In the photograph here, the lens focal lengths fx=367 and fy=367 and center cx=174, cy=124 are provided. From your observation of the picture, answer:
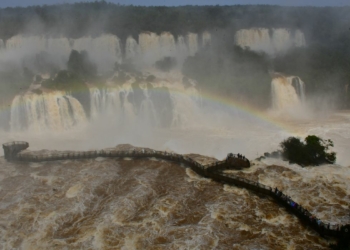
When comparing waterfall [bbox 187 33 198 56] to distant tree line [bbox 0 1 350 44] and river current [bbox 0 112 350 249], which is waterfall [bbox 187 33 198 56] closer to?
distant tree line [bbox 0 1 350 44]

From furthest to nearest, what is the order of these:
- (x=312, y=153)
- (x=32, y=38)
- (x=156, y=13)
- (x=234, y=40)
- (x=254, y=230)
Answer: (x=156, y=13)
(x=234, y=40)
(x=32, y=38)
(x=312, y=153)
(x=254, y=230)

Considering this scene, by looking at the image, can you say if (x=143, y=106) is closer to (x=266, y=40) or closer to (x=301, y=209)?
(x=301, y=209)

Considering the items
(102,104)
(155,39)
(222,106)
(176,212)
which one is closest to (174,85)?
(222,106)

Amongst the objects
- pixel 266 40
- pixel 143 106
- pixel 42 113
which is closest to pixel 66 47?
pixel 42 113

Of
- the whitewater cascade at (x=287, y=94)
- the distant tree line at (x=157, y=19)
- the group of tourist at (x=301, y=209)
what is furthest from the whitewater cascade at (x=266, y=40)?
the group of tourist at (x=301, y=209)

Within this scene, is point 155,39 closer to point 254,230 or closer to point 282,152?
point 282,152

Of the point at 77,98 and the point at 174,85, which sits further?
the point at 174,85

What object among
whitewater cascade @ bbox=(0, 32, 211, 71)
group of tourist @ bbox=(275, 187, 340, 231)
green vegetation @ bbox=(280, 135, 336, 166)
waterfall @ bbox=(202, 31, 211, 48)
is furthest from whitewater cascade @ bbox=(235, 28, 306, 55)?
group of tourist @ bbox=(275, 187, 340, 231)
